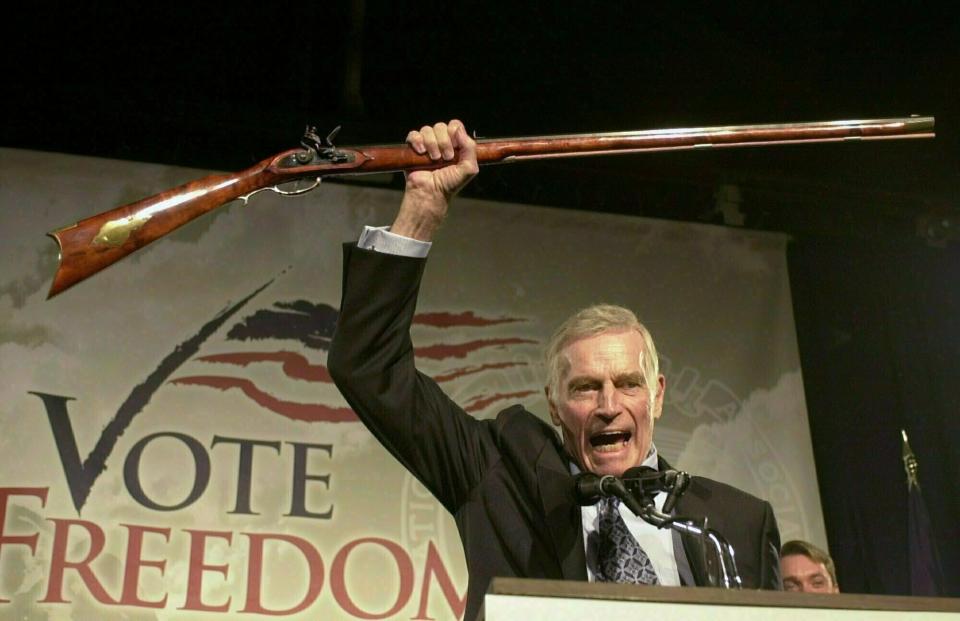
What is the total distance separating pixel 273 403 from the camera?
12.7 ft

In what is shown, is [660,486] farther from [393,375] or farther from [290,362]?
[290,362]

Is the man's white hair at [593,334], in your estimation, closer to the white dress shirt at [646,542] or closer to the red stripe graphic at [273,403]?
the white dress shirt at [646,542]

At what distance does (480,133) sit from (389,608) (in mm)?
1721

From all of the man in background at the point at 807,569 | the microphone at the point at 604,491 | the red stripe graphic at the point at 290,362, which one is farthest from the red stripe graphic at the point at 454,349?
the microphone at the point at 604,491

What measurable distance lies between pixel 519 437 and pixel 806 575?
75.7 inches

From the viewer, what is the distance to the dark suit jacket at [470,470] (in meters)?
2.05

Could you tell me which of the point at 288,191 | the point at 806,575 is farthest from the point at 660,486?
the point at 806,575

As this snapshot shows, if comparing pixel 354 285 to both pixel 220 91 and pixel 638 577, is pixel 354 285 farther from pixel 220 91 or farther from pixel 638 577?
pixel 220 91

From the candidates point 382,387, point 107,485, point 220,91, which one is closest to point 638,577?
point 382,387

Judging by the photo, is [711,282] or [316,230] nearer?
[316,230]

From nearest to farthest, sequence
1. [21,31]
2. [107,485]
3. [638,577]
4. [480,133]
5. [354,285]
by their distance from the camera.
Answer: [638,577] < [354,285] < [107,485] < [21,31] < [480,133]

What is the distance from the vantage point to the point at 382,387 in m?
2.09

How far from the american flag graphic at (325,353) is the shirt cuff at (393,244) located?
186 centimetres

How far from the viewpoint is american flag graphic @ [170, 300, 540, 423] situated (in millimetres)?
3879
